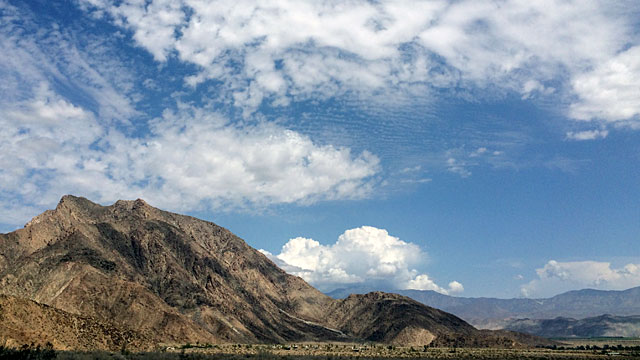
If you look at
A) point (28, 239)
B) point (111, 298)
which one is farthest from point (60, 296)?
point (28, 239)

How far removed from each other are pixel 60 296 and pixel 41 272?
784 inches

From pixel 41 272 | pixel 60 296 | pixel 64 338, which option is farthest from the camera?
pixel 41 272

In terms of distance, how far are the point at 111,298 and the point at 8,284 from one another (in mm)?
30102

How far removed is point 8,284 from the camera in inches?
6206

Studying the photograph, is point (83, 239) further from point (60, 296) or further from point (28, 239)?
point (60, 296)

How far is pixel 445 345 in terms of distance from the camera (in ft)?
559

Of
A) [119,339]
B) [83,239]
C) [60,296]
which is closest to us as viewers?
[119,339]

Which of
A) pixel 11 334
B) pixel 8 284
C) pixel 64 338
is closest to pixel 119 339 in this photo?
pixel 64 338

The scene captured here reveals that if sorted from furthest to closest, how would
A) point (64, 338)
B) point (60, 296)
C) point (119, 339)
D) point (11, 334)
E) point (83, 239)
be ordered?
point (83, 239) < point (60, 296) < point (119, 339) < point (64, 338) < point (11, 334)

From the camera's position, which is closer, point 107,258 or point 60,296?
point 60,296

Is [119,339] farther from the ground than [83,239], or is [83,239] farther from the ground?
[83,239]

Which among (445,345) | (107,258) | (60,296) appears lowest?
(445,345)

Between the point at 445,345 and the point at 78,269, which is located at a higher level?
the point at 78,269

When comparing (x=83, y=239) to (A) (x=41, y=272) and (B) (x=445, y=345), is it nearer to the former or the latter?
(A) (x=41, y=272)
